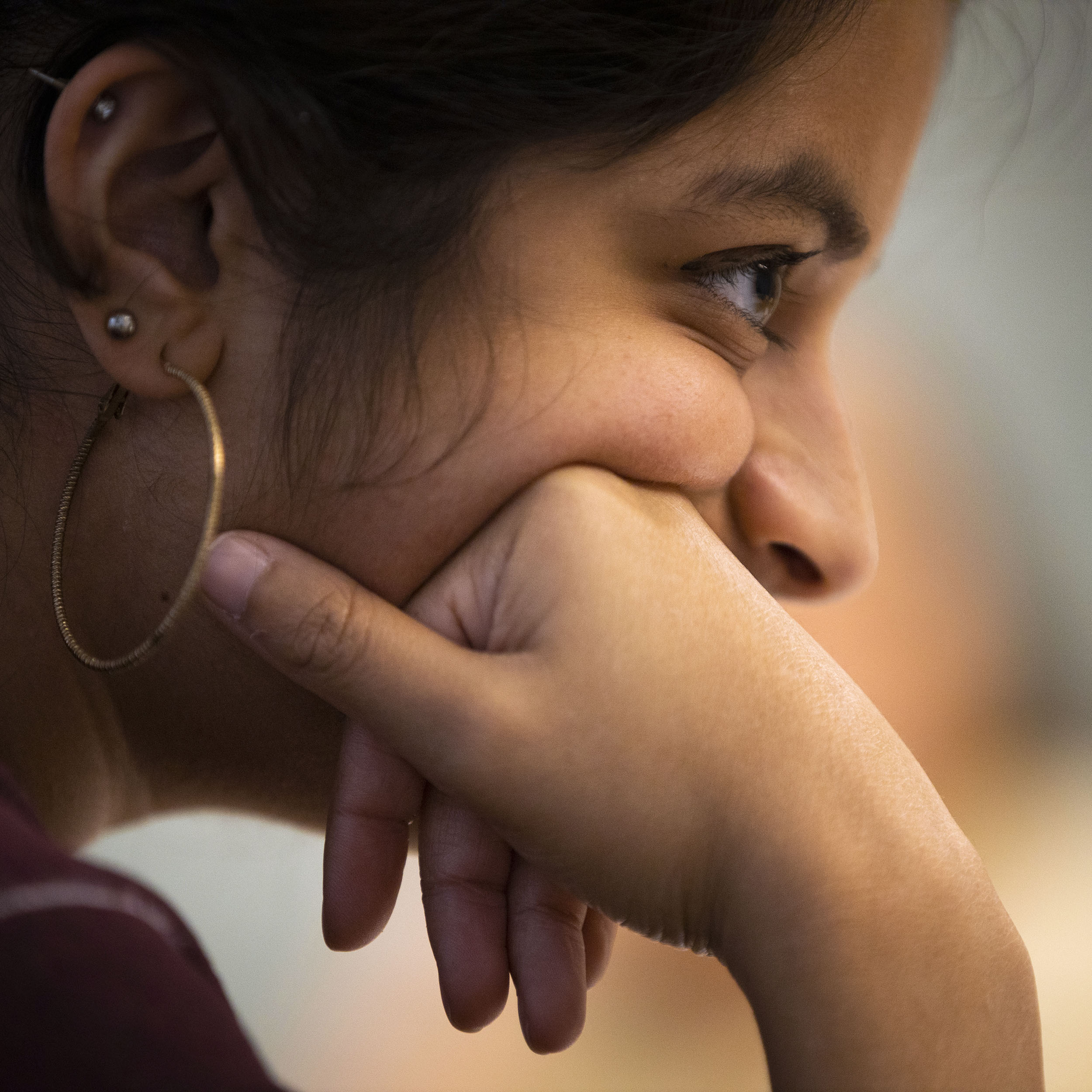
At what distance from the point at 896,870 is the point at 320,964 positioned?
1143mm

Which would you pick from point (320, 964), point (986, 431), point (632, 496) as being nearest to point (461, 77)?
point (632, 496)

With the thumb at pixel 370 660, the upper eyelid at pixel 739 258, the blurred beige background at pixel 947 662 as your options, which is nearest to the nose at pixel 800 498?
the upper eyelid at pixel 739 258

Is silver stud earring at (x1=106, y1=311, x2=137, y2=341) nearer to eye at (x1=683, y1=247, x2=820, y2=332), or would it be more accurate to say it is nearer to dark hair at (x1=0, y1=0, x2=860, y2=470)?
dark hair at (x1=0, y1=0, x2=860, y2=470)

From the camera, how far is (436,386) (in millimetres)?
661

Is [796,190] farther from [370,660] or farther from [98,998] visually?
[98,998]

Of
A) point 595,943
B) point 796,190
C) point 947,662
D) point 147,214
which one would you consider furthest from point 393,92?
point 947,662

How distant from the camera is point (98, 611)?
758 mm

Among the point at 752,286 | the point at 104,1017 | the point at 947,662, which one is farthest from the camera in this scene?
the point at 947,662

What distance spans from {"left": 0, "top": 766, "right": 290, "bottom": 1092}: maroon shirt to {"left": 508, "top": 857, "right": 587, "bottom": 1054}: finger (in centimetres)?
32

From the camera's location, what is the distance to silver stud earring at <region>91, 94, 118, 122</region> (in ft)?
2.07

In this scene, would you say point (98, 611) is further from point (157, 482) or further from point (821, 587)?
point (821, 587)

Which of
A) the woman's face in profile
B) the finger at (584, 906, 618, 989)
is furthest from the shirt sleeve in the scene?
the finger at (584, 906, 618, 989)

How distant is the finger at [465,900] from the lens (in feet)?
2.36

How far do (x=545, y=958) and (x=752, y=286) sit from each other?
53 cm
